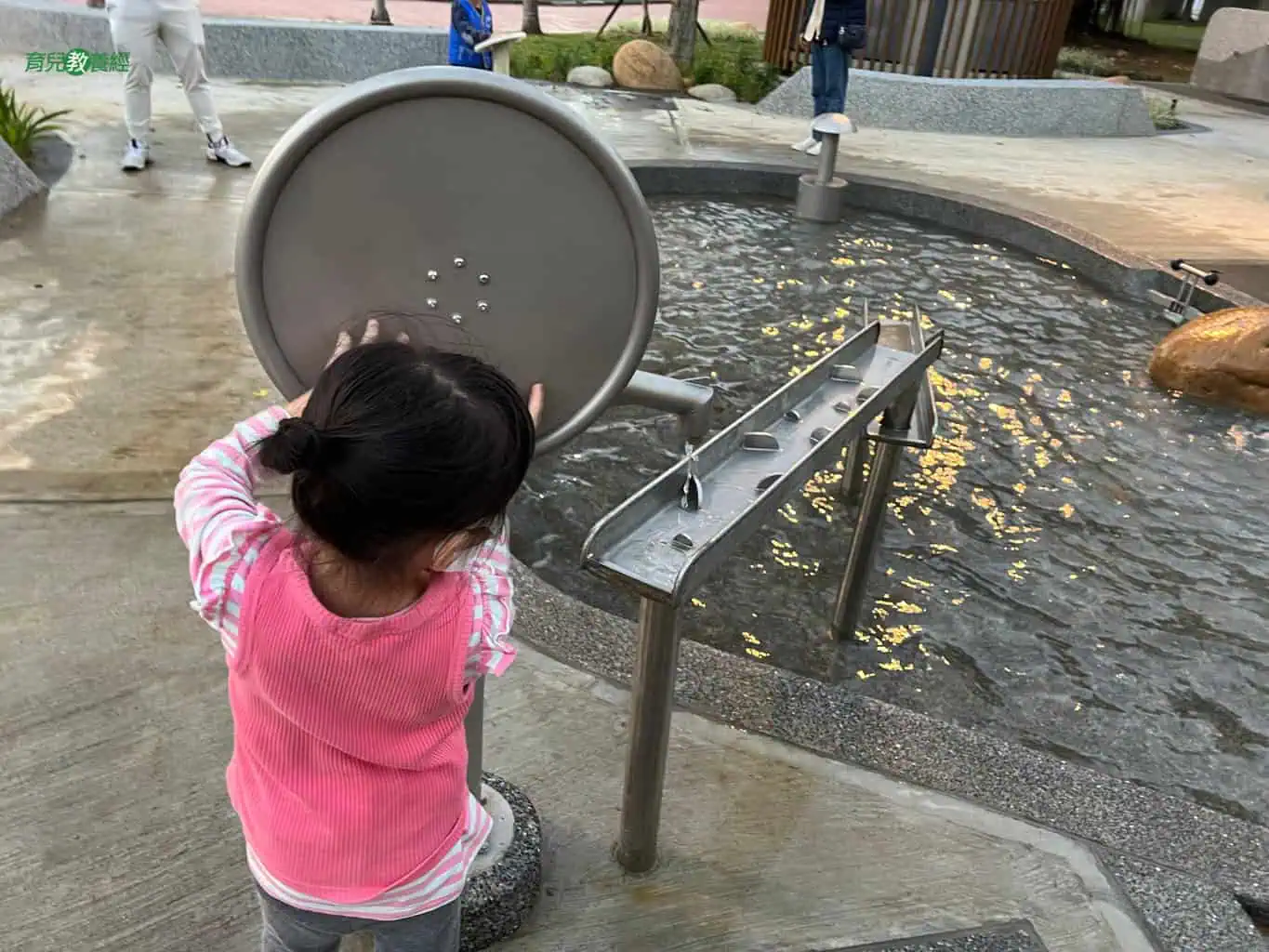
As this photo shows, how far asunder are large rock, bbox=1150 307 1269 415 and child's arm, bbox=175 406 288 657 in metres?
5.36

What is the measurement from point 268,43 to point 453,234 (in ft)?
34.1

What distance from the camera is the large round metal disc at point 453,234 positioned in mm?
1415

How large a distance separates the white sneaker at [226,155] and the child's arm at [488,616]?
6708mm

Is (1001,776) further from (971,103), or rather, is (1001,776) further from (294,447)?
(971,103)

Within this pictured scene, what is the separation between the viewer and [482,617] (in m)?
1.28

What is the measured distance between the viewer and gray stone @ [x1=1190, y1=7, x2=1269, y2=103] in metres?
15.9

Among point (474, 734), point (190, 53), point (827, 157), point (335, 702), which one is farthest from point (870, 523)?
point (190, 53)

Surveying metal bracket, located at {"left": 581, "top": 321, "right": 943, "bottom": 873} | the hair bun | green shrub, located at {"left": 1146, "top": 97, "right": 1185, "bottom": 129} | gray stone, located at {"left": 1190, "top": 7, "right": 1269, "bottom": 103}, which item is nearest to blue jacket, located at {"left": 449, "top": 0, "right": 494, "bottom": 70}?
metal bracket, located at {"left": 581, "top": 321, "right": 943, "bottom": 873}

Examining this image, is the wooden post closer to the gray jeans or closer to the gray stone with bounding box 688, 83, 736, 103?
the gray stone with bounding box 688, 83, 736, 103

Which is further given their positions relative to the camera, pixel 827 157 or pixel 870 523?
pixel 827 157

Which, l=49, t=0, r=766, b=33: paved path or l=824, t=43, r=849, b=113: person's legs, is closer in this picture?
l=824, t=43, r=849, b=113: person's legs

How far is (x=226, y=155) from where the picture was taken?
7109mm

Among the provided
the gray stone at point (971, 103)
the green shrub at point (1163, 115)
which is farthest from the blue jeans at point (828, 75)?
the green shrub at point (1163, 115)

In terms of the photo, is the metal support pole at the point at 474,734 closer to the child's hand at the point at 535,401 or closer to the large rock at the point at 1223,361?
the child's hand at the point at 535,401
